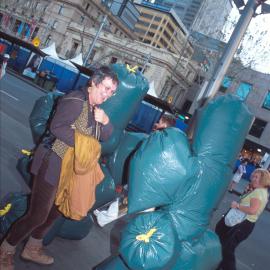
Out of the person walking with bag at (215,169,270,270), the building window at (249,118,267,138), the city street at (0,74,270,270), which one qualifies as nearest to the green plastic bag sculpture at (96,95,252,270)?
the city street at (0,74,270,270)

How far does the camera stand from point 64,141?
2344mm

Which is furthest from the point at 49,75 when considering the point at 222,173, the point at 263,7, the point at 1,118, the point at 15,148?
the point at 222,173

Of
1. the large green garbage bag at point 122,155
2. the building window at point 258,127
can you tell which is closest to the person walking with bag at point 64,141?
the large green garbage bag at point 122,155

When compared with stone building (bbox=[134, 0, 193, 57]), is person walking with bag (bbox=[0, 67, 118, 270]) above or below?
below

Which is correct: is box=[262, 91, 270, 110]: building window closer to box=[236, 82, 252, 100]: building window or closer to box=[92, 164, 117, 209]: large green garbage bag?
box=[236, 82, 252, 100]: building window

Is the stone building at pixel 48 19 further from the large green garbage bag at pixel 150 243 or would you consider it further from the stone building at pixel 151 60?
the large green garbage bag at pixel 150 243

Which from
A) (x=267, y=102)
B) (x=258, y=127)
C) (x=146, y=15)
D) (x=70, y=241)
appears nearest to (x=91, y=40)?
(x=267, y=102)

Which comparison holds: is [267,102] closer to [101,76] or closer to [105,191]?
[105,191]

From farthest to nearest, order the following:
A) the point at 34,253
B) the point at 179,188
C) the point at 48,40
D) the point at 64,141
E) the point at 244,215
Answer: the point at 48,40
the point at 244,215
the point at 34,253
the point at 64,141
the point at 179,188

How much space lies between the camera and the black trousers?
12.8ft

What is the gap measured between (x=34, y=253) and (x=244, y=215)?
2362mm

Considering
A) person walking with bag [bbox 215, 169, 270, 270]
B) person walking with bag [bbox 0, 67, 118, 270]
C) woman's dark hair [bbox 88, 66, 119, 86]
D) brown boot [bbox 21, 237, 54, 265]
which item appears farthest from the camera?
person walking with bag [bbox 215, 169, 270, 270]

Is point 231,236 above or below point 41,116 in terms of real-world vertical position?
below

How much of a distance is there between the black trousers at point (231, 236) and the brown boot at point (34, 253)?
2153 mm
